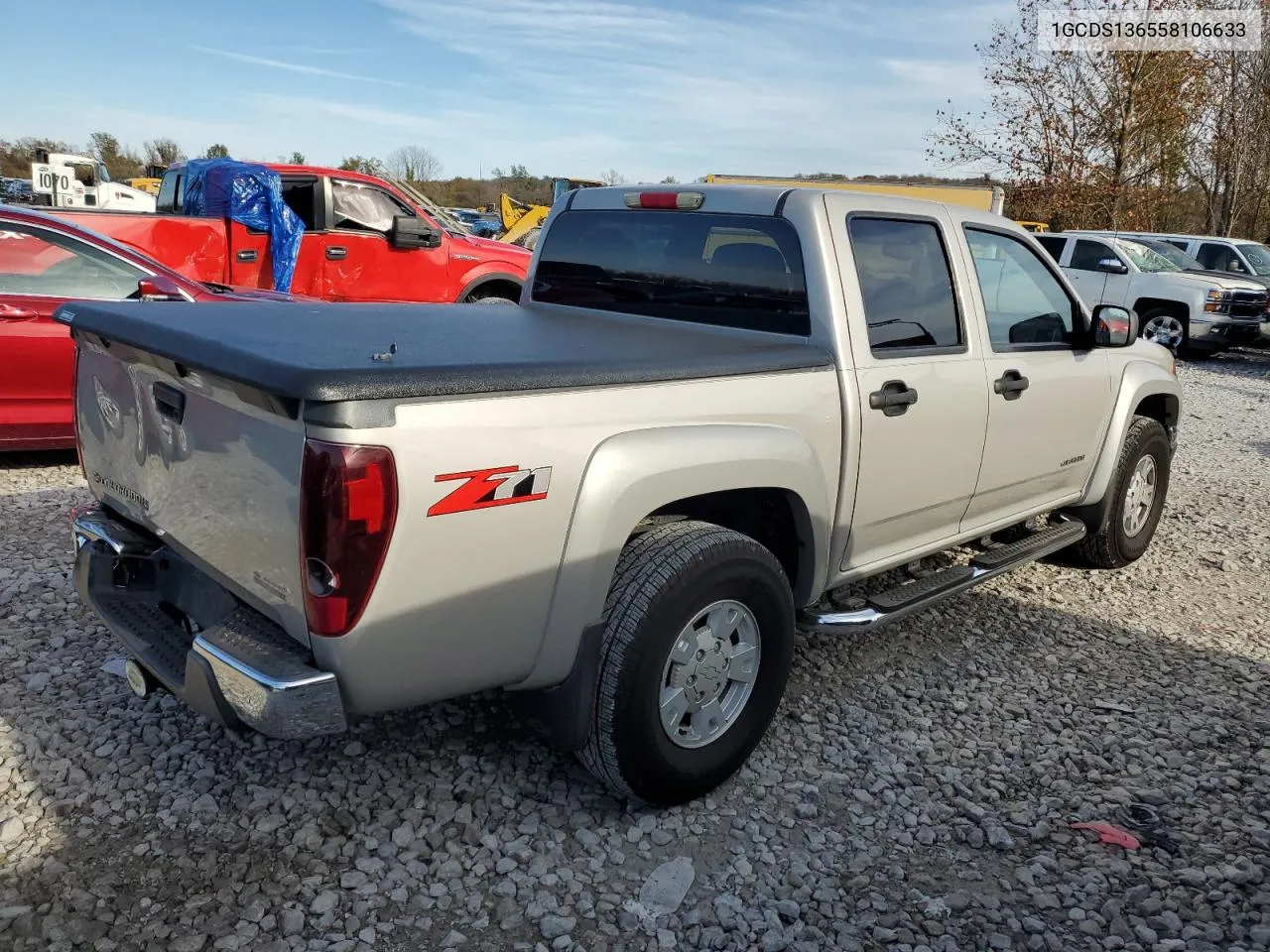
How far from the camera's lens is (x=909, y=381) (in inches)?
137

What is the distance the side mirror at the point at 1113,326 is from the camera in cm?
439

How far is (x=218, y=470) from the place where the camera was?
2.47 m

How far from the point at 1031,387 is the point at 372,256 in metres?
7.16

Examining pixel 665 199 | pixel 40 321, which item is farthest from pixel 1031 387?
pixel 40 321

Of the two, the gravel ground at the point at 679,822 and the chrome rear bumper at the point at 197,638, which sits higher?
the chrome rear bumper at the point at 197,638

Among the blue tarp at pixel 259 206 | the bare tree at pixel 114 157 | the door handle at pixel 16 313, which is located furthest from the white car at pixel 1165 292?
the bare tree at pixel 114 157

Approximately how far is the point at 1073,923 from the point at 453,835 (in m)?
1.73

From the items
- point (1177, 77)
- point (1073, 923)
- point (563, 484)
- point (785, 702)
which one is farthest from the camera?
point (1177, 77)

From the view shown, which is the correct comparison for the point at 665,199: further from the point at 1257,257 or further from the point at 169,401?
the point at 1257,257

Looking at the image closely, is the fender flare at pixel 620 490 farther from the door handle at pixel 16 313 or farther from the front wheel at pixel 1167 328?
the front wheel at pixel 1167 328

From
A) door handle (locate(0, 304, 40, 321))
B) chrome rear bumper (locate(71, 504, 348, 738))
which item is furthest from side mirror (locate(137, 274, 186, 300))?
chrome rear bumper (locate(71, 504, 348, 738))

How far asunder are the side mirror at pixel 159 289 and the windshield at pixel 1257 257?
17.1 meters

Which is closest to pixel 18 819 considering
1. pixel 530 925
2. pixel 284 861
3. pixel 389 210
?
pixel 284 861

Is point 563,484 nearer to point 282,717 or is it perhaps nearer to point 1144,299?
point 282,717
